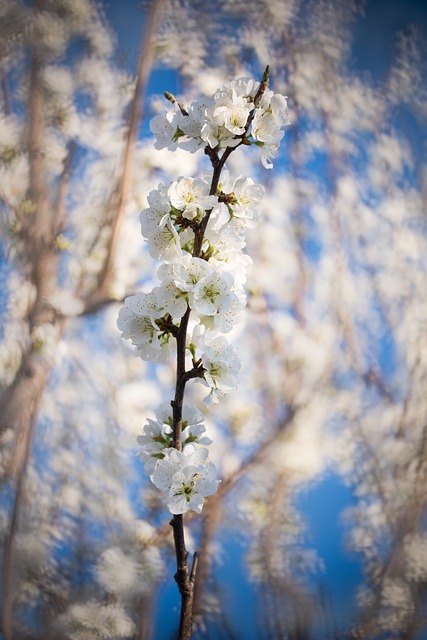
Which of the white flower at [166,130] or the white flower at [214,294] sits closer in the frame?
the white flower at [214,294]

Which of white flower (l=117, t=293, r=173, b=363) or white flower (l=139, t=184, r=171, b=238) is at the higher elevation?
white flower (l=139, t=184, r=171, b=238)

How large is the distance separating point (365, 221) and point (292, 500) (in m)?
0.76

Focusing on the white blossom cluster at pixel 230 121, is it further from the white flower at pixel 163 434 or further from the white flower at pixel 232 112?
the white flower at pixel 163 434

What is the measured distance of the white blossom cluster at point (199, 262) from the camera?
2.72 ft

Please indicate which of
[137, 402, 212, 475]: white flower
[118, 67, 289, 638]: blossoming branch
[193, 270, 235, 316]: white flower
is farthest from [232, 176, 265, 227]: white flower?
[137, 402, 212, 475]: white flower

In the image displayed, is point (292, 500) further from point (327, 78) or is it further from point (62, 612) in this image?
point (327, 78)

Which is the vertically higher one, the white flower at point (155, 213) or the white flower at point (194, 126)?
the white flower at point (194, 126)

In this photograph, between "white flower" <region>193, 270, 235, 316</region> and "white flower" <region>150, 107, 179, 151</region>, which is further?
"white flower" <region>150, 107, 179, 151</region>

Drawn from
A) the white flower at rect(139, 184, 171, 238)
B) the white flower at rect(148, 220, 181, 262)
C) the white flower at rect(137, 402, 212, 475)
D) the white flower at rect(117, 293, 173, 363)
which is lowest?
the white flower at rect(137, 402, 212, 475)

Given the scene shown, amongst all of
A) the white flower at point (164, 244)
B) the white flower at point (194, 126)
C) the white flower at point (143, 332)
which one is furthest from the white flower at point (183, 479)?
the white flower at point (194, 126)

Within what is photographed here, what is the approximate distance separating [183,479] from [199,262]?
0.87 ft

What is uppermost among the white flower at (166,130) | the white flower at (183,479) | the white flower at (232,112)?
the white flower at (166,130)

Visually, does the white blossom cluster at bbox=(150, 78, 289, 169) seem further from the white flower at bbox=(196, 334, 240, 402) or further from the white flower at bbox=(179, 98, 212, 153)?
the white flower at bbox=(196, 334, 240, 402)

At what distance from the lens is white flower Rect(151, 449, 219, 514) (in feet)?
2.73
